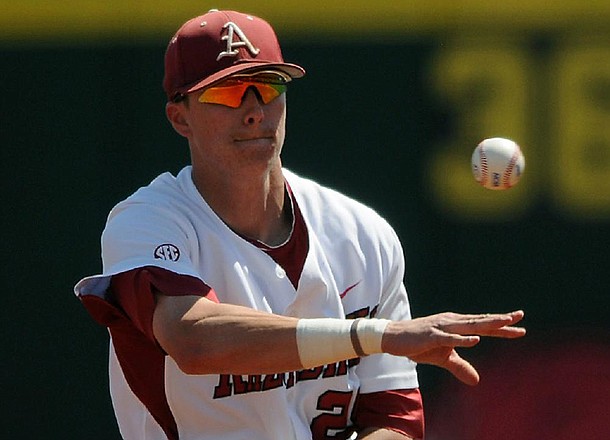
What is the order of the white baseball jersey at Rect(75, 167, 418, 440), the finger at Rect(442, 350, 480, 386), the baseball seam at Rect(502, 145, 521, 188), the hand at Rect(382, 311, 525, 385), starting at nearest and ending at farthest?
the hand at Rect(382, 311, 525, 385)
the finger at Rect(442, 350, 480, 386)
the white baseball jersey at Rect(75, 167, 418, 440)
the baseball seam at Rect(502, 145, 521, 188)

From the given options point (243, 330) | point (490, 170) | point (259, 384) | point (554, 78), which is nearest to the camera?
point (243, 330)

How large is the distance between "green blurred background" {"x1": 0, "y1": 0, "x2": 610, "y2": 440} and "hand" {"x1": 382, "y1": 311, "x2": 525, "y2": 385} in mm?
2821

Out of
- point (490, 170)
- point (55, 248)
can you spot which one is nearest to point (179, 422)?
point (490, 170)

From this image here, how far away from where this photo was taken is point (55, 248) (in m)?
5.88

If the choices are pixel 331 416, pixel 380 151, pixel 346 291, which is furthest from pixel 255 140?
pixel 380 151

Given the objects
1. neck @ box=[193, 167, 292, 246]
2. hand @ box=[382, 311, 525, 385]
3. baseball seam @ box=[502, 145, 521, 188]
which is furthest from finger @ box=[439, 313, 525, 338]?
baseball seam @ box=[502, 145, 521, 188]

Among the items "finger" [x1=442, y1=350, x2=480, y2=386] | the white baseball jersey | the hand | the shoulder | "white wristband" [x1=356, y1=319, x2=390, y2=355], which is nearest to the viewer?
the hand

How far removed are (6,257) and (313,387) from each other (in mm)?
2792

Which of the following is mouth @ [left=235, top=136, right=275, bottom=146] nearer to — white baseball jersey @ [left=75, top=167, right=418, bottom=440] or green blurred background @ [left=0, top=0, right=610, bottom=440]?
white baseball jersey @ [left=75, top=167, right=418, bottom=440]

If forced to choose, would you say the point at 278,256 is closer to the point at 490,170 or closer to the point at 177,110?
the point at 177,110

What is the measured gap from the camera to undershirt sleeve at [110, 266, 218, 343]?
125 inches

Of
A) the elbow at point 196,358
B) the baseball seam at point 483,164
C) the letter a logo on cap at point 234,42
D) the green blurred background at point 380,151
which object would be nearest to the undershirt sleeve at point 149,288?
the elbow at point 196,358

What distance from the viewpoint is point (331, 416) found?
3.49 metres

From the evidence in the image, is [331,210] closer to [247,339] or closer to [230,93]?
[230,93]
